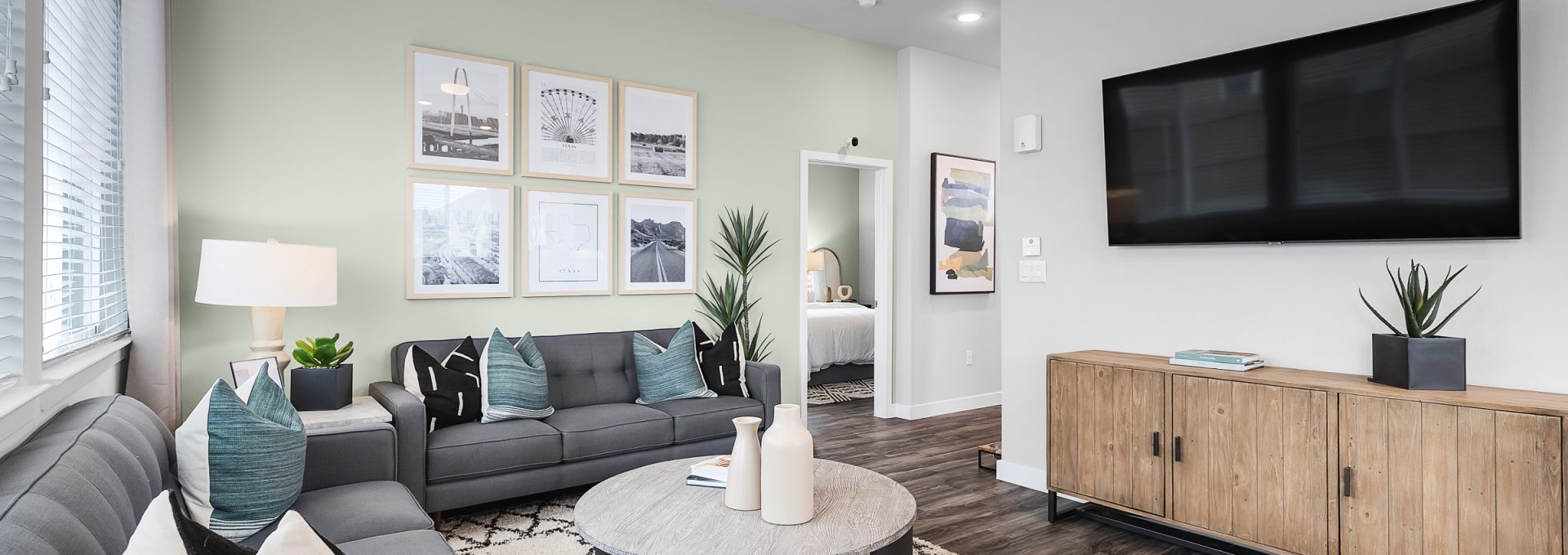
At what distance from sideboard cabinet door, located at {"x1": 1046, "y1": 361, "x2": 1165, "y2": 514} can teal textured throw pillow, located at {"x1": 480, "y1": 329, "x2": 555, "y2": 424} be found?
2302mm

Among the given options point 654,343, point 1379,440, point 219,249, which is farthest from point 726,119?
point 1379,440

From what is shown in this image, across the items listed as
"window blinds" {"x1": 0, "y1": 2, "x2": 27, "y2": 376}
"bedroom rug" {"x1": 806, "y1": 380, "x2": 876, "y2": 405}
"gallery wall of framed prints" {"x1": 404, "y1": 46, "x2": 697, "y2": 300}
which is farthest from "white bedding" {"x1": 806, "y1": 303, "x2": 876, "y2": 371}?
"window blinds" {"x1": 0, "y1": 2, "x2": 27, "y2": 376}

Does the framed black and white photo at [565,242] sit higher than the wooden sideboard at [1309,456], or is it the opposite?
the framed black and white photo at [565,242]

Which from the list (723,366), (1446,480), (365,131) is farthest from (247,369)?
(1446,480)

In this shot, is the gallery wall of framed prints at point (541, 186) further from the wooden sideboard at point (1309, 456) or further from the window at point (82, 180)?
the wooden sideboard at point (1309, 456)

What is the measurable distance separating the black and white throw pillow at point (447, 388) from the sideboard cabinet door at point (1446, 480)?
332cm

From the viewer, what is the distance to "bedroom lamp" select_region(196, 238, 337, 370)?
2.83 metres

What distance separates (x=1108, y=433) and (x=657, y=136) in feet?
9.41

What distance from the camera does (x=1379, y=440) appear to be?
95.5 inches

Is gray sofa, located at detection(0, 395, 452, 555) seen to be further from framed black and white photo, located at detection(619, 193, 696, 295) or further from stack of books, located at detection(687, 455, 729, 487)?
framed black and white photo, located at detection(619, 193, 696, 295)

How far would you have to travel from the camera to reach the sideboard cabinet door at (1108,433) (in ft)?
9.84

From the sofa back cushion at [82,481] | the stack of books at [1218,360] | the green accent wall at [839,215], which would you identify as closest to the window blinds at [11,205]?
the sofa back cushion at [82,481]

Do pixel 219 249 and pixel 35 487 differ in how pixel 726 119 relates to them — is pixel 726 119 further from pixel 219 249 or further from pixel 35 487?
pixel 35 487

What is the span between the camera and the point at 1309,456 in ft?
8.50
